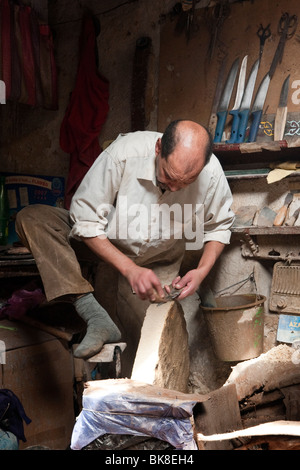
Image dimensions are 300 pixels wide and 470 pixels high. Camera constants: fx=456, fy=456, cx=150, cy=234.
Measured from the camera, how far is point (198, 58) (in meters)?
3.38

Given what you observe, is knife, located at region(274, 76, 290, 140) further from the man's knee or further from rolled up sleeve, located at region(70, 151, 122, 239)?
the man's knee

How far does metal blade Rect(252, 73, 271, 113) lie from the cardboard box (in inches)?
80.1

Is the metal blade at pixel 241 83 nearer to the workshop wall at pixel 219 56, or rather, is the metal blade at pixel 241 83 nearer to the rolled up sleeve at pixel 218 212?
the workshop wall at pixel 219 56

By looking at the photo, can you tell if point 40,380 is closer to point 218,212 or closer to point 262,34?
point 218,212

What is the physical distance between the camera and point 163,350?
2320mm

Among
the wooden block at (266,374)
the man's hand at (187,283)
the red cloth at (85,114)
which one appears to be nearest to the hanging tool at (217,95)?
the red cloth at (85,114)

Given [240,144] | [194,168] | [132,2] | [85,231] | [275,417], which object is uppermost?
[132,2]

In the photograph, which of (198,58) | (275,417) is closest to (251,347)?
(275,417)

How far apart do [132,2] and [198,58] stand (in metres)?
0.79

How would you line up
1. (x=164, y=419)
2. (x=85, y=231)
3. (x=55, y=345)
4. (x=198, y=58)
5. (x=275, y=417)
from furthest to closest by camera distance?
(x=198, y=58) < (x=55, y=345) < (x=85, y=231) < (x=275, y=417) < (x=164, y=419)

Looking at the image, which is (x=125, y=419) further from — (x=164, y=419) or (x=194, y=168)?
(x=194, y=168)

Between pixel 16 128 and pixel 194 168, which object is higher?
pixel 16 128

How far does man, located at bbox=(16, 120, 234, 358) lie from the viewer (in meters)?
2.34

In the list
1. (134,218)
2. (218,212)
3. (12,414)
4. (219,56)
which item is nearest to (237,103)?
(219,56)
